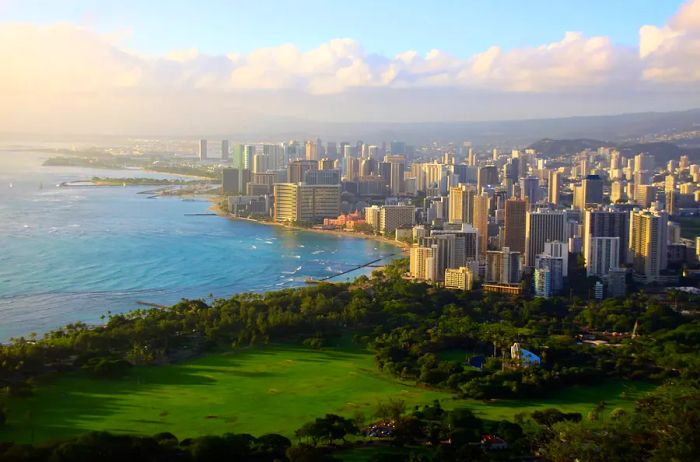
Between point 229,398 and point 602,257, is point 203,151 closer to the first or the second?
point 602,257

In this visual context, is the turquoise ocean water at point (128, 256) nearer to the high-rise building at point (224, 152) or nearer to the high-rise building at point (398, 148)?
the high-rise building at point (224, 152)

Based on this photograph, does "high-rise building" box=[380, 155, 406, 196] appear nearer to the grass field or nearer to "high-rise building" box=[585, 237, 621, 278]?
"high-rise building" box=[585, 237, 621, 278]

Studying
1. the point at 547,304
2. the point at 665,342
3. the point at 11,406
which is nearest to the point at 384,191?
the point at 547,304

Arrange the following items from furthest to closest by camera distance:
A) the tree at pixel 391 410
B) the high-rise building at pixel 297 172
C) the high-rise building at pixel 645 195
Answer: the high-rise building at pixel 297 172 < the high-rise building at pixel 645 195 < the tree at pixel 391 410

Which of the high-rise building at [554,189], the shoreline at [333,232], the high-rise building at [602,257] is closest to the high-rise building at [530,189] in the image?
the high-rise building at [554,189]

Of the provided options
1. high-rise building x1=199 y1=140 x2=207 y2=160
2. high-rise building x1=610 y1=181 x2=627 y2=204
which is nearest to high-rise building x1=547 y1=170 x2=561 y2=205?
high-rise building x1=610 y1=181 x2=627 y2=204

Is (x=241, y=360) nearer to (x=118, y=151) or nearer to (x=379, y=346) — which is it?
(x=379, y=346)

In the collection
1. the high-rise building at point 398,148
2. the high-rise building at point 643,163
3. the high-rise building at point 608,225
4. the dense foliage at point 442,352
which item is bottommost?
the dense foliage at point 442,352
